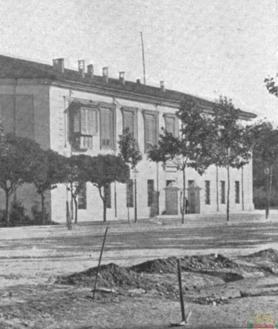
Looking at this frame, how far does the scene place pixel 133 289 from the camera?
11266 millimetres

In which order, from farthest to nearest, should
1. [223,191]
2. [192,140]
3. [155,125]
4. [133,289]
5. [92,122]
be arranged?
[223,191], [155,125], [92,122], [192,140], [133,289]

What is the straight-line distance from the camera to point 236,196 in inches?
2199

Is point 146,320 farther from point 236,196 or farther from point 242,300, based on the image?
point 236,196

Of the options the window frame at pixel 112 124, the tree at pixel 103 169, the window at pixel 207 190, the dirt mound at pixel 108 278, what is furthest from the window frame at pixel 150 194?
the dirt mound at pixel 108 278

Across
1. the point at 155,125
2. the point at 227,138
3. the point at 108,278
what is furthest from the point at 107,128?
the point at 108,278

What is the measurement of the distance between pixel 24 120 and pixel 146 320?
29.4 metres

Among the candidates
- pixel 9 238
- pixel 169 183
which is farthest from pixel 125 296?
Answer: pixel 169 183

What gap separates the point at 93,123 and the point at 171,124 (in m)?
9.25

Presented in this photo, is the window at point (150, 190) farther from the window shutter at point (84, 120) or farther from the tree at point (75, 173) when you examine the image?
the tree at point (75, 173)

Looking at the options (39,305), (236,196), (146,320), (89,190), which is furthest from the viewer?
(236,196)

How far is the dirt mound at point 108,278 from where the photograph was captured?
1154 cm

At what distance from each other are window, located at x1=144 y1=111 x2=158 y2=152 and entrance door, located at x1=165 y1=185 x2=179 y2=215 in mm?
3294

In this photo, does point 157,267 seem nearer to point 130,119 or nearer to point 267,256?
point 267,256

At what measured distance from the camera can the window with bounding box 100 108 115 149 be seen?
136 ft
